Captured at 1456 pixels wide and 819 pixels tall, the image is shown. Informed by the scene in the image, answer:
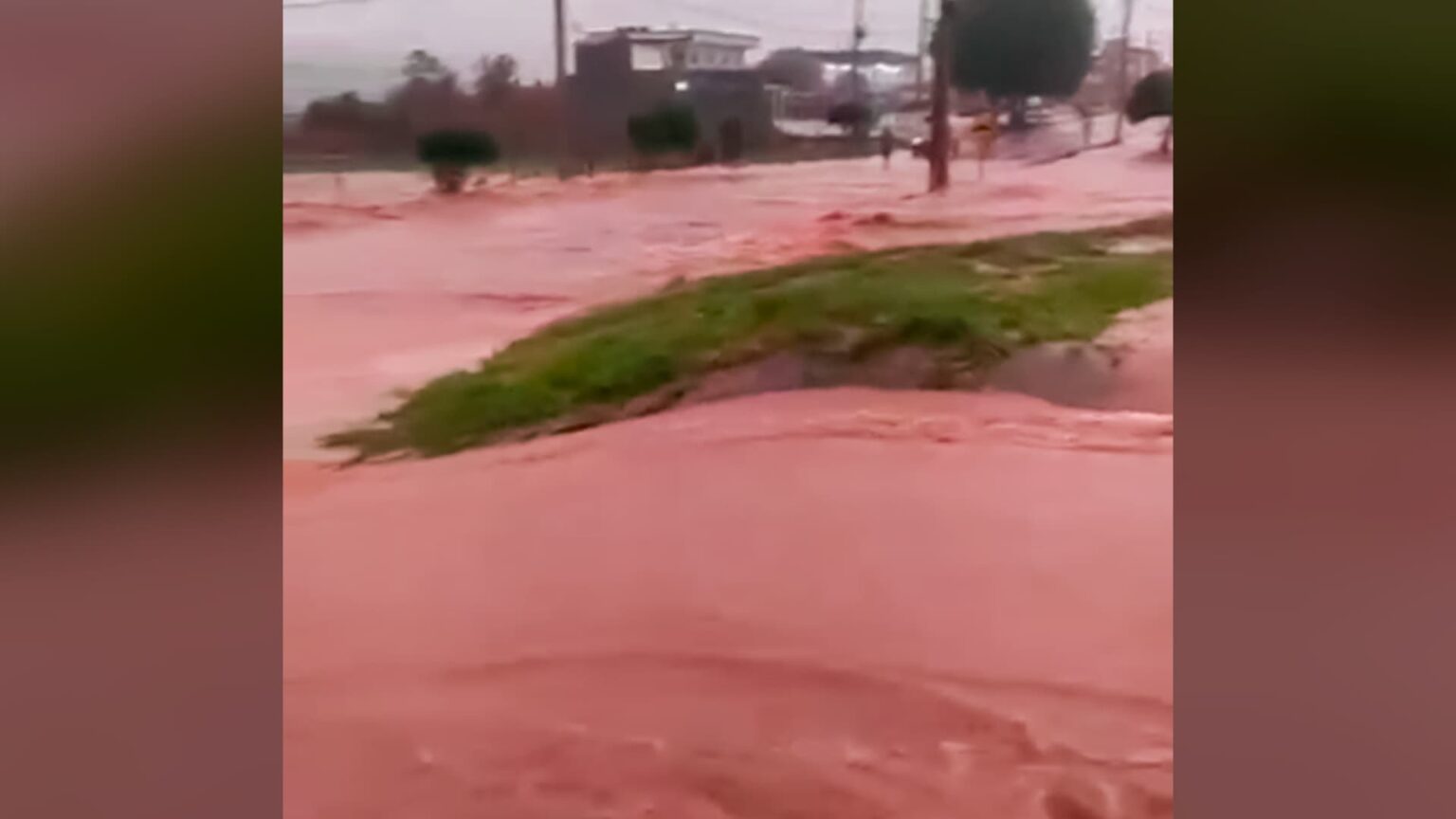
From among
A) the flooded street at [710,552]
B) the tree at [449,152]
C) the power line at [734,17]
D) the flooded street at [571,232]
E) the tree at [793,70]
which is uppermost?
the power line at [734,17]

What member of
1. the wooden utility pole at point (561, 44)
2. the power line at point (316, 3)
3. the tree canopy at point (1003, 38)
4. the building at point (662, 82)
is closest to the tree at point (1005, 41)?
the tree canopy at point (1003, 38)

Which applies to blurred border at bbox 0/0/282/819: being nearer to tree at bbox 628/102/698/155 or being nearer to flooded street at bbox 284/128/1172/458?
flooded street at bbox 284/128/1172/458

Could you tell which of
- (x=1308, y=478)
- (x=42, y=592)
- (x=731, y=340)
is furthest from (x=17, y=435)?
(x=1308, y=478)

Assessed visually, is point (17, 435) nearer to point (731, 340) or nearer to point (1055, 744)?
point (731, 340)

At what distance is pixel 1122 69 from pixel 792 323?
25 centimetres

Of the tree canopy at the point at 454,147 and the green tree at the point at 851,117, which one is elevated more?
the green tree at the point at 851,117

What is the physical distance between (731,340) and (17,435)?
428mm

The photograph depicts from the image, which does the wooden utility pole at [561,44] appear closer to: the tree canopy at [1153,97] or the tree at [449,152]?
the tree at [449,152]

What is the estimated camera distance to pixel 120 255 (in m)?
0.61

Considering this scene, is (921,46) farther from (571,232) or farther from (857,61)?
(571,232)

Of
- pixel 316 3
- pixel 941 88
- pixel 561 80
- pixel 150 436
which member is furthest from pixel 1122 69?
pixel 150 436

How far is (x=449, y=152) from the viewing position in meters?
0.62

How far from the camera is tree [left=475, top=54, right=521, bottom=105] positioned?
610 mm

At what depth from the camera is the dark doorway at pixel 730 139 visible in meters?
0.62
